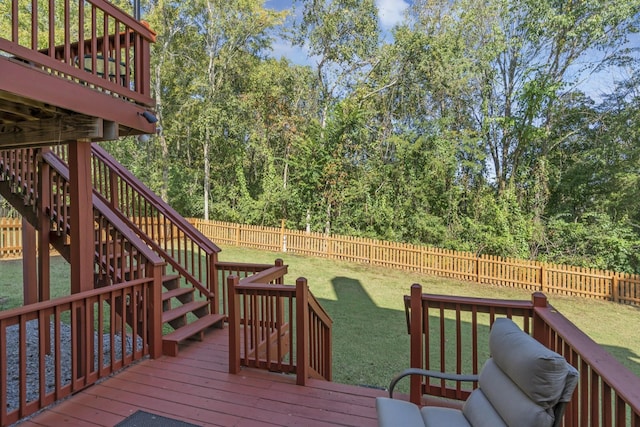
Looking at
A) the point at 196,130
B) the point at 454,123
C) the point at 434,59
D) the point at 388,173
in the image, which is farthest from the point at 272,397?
the point at 196,130

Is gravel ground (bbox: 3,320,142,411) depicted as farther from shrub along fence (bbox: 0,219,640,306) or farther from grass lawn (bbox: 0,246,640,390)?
shrub along fence (bbox: 0,219,640,306)

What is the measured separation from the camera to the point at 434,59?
13117 millimetres

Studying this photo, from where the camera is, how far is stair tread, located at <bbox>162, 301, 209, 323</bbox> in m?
3.80

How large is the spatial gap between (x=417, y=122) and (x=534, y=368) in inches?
505

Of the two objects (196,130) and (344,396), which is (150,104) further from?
(196,130)

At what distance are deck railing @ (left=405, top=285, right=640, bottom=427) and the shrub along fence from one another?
619 centimetres

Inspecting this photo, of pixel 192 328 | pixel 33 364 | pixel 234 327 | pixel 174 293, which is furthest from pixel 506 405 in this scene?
pixel 33 364

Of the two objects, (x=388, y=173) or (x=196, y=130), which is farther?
(x=196, y=130)

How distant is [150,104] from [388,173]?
9.95 metres

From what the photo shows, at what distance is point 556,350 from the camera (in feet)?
7.18

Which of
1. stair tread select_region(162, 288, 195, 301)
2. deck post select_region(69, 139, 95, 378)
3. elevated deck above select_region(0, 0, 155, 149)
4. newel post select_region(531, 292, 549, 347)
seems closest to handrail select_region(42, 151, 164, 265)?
deck post select_region(69, 139, 95, 378)

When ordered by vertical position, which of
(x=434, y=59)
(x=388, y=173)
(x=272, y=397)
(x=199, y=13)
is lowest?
(x=272, y=397)

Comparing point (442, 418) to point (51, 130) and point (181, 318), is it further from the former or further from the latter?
point (51, 130)

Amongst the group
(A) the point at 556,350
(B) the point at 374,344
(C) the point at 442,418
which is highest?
(A) the point at 556,350
